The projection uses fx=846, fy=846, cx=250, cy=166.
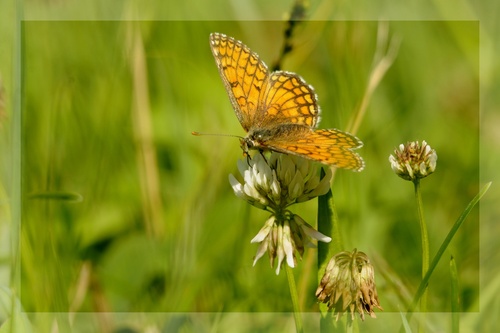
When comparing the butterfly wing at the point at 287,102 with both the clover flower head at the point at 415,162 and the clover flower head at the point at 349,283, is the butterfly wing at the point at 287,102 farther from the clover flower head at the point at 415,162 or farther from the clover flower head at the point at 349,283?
the clover flower head at the point at 349,283

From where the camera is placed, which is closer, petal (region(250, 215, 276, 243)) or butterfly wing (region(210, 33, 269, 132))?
petal (region(250, 215, 276, 243))

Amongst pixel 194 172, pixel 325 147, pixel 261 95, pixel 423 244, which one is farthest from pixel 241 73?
pixel 194 172

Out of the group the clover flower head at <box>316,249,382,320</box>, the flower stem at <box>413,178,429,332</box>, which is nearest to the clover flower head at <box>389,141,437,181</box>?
the flower stem at <box>413,178,429,332</box>

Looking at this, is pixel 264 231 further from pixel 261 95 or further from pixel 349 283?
pixel 261 95

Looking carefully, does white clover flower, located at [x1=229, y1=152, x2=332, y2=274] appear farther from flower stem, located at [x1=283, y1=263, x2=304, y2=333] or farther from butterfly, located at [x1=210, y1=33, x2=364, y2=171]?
butterfly, located at [x1=210, y1=33, x2=364, y2=171]

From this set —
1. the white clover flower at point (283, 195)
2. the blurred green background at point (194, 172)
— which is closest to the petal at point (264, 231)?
the white clover flower at point (283, 195)

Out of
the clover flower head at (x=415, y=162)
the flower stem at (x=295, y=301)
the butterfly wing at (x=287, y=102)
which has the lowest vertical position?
the flower stem at (x=295, y=301)
